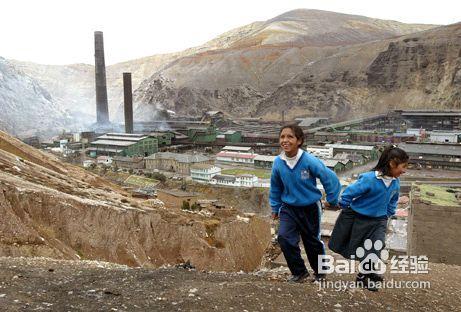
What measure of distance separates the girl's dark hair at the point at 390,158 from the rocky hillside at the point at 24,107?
61588 mm

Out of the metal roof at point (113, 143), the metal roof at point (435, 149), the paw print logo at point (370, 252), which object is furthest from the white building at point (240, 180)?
the paw print logo at point (370, 252)

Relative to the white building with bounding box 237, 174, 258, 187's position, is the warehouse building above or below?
above

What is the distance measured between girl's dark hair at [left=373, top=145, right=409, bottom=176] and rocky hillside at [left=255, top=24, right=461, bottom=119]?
2465 inches

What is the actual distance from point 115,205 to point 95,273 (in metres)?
9.16

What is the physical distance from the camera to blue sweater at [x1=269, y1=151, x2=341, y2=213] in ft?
14.0

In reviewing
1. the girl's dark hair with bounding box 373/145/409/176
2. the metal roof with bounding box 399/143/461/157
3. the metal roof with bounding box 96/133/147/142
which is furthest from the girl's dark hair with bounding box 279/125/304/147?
the metal roof with bounding box 96/133/147/142

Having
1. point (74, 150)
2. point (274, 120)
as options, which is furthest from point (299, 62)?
point (74, 150)

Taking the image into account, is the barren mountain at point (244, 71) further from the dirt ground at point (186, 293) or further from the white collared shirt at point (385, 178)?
the white collared shirt at point (385, 178)

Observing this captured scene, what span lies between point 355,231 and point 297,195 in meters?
0.69

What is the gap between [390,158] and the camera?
4301 millimetres

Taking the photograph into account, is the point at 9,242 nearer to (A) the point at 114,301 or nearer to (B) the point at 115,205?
(B) the point at 115,205

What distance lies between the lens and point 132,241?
42.8ft

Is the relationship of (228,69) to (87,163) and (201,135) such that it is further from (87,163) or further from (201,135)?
(87,163)

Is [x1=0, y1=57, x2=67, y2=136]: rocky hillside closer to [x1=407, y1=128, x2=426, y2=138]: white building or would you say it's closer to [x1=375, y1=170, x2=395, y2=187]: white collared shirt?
[x1=407, y1=128, x2=426, y2=138]: white building
